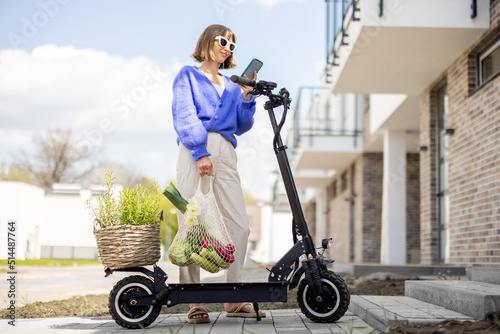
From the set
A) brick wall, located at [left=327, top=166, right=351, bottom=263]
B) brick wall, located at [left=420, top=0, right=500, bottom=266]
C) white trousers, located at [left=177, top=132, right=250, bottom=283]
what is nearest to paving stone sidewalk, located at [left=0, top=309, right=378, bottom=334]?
white trousers, located at [left=177, top=132, right=250, bottom=283]

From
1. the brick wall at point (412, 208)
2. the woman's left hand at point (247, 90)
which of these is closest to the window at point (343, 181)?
the brick wall at point (412, 208)

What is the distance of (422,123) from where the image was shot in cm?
958

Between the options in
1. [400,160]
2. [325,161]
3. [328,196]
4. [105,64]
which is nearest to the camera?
[400,160]

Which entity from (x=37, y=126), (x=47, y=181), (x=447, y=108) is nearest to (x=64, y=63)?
(x=37, y=126)

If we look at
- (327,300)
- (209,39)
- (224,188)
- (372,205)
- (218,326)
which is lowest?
(218,326)

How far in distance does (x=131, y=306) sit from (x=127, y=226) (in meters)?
0.46

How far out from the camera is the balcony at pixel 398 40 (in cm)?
680

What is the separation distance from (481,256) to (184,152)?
14.8 ft

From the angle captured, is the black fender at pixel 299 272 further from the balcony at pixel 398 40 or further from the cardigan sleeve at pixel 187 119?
the balcony at pixel 398 40

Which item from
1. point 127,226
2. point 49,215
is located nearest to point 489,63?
point 127,226

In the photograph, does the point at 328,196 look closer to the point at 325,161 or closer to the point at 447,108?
the point at 325,161

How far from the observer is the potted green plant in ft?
10.5

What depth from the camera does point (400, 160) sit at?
1206cm

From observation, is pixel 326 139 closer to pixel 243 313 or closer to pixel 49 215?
pixel 243 313
